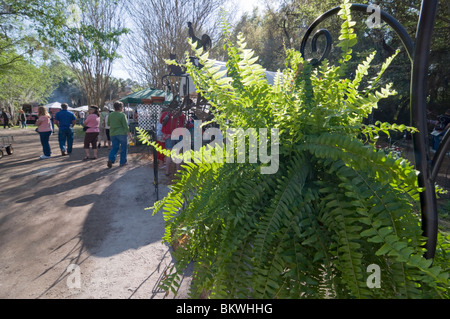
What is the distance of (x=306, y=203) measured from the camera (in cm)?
75

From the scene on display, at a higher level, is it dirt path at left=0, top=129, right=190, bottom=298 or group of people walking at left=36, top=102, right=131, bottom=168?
group of people walking at left=36, top=102, right=131, bottom=168

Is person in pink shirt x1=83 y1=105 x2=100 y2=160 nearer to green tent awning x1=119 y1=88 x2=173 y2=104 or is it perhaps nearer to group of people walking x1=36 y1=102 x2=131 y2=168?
group of people walking x1=36 y1=102 x2=131 y2=168

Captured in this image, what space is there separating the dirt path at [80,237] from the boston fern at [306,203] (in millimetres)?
1138

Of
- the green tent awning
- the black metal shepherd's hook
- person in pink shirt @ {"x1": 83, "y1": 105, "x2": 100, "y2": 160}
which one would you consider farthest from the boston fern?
the green tent awning

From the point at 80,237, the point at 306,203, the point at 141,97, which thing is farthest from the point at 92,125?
the point at 306,203

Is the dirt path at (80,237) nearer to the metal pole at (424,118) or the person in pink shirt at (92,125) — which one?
the metal pole at (424,118)

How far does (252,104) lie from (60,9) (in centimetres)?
1360

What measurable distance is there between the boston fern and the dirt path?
1.14m

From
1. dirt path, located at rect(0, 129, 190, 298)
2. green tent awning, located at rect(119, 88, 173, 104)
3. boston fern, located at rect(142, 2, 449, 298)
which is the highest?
green tent awning, located at rect(119, 88, 173, 104)

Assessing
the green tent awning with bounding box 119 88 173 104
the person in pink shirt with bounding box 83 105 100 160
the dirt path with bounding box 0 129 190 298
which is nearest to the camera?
the dirt path with bounding box 0 129 190 298

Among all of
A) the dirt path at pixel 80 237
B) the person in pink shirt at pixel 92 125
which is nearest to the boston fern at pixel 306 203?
the dirt path at pixel 80 237

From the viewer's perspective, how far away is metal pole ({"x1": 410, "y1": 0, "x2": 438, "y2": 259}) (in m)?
0.71
